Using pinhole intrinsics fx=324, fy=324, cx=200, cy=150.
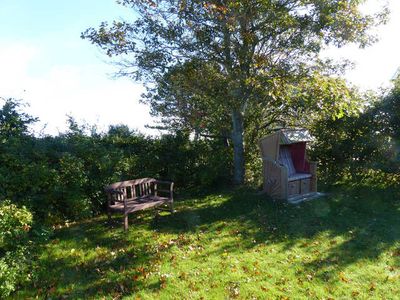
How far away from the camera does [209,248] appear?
576 centimetres

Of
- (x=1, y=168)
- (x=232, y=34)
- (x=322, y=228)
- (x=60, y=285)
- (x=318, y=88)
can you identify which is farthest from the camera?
(x=232, y=34)

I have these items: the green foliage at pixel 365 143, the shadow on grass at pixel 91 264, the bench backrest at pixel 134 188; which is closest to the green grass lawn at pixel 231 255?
the shadow on grass at pixel 91 264

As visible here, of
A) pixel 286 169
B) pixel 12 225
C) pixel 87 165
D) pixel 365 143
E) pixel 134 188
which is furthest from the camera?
pixel 365 143

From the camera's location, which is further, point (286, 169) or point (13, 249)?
point (286, 169)

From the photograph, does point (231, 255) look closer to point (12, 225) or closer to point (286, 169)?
point (12, 225)

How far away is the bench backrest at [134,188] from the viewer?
7.00 metres

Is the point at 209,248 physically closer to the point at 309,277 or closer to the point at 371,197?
the point at 309,277

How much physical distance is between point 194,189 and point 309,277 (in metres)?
6.12

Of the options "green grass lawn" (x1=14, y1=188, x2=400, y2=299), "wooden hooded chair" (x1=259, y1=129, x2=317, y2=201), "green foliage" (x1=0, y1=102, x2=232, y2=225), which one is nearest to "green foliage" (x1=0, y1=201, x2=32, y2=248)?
"green grass lawn" (x1=14, y1=188, x2=400, y2=299)

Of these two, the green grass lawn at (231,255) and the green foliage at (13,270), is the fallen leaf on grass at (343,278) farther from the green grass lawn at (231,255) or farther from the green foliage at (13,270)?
the green foliage at (13,270)

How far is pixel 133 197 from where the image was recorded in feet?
24.9

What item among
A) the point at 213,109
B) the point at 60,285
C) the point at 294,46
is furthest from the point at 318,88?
the point at 60,285

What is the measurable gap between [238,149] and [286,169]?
2143mm

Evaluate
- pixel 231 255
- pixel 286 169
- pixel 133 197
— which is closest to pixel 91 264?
pixel 231 255
